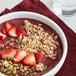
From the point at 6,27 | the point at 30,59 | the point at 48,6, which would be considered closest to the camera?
the point at 30,59

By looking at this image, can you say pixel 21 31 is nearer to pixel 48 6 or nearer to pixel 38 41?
pixel 38 41

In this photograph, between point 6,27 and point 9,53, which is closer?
point 9,53

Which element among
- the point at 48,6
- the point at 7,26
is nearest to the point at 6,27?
the point at 7,26

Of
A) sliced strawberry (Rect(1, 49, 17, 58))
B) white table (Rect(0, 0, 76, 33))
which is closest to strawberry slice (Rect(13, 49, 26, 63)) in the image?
sliced strawberry (Rect(1, 49, 17, 58))

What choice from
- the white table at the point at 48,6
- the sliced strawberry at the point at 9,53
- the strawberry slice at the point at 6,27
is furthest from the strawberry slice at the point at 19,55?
the white table at the point at 48,6

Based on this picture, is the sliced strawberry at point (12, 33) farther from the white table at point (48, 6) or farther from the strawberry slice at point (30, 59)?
the white table at point (48, 6)

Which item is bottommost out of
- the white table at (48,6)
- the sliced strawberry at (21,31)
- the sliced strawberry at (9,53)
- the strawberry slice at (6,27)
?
the sliced strawberry at (9,53)

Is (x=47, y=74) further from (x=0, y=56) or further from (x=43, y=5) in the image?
(x=43, y=5)

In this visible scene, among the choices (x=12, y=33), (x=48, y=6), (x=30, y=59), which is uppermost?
(x=48, y=6)

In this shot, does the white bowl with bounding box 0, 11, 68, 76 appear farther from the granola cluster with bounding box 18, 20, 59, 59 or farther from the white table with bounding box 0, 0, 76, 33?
the white table with bounding box 0, 0, 76, 33
